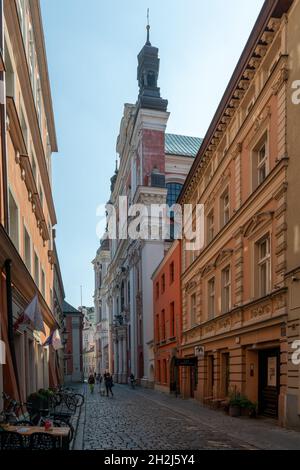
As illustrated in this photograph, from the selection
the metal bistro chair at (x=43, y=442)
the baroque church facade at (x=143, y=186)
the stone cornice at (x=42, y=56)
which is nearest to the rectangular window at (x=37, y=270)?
the stone cornice at (x=42, y=56)

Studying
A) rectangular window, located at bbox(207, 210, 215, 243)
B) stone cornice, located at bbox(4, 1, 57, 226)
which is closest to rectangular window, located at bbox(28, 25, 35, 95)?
stone cornice, located at bbox(4, 1, 57, 226)

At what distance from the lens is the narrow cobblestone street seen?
11805 millimetres

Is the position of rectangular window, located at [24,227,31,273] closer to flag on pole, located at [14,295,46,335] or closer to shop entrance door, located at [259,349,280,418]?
flag on pole, located at [14,295,46,335]

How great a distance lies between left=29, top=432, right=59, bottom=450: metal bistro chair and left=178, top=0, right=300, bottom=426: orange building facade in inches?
294

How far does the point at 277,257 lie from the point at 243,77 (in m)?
6.82

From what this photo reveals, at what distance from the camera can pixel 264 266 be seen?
17.2m

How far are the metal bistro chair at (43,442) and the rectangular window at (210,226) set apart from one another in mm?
16278

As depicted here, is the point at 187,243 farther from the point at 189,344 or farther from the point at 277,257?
the point at 277,257

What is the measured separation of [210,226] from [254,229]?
751 centimetres

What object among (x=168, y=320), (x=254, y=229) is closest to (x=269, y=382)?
(x=254, y=229)

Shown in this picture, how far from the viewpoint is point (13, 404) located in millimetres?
11336

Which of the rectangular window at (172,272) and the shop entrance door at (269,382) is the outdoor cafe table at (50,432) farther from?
the rectangular window at (172,272)

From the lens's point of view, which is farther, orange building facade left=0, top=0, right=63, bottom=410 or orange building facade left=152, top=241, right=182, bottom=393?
orange building facade left=152, top=241, right=182, bottom=393
